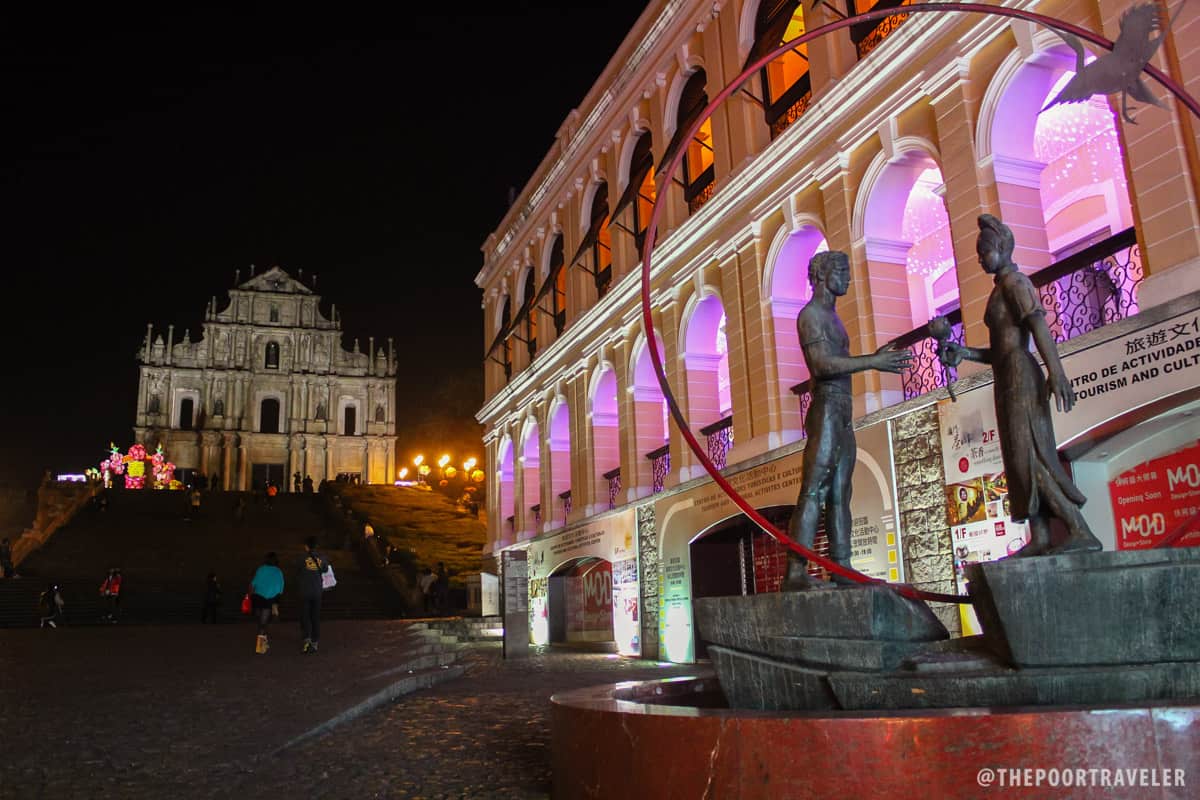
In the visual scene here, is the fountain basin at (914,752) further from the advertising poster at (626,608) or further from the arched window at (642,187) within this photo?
the arched window at (642,187)

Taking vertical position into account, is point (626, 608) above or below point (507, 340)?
below

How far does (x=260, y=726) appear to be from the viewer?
7789 millimetres

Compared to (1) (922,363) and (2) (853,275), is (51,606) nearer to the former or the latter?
(2) (853,275)

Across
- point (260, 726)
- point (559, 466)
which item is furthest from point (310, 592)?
point (559, 466)

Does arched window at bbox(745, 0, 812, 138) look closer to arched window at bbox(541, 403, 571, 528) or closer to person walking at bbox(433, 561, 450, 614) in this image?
arched window at bbox(541, 403, 571, 528)

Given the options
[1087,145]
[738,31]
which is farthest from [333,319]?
[1087,145]

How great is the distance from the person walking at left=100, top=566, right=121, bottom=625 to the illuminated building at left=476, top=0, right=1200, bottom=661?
10017 millimetres

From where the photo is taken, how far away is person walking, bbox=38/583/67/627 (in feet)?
72.3

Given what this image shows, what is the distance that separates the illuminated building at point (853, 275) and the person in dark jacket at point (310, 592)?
238 inches

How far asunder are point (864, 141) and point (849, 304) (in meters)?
2.24

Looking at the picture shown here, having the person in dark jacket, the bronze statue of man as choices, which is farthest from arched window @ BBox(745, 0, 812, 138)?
the person in dark jacket

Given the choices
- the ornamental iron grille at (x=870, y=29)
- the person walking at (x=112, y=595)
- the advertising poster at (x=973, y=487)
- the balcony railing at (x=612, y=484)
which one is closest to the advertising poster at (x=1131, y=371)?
the advertising poster at (x=973, y=487)

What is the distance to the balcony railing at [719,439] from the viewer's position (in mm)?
16156

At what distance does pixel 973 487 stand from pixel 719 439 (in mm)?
6712
